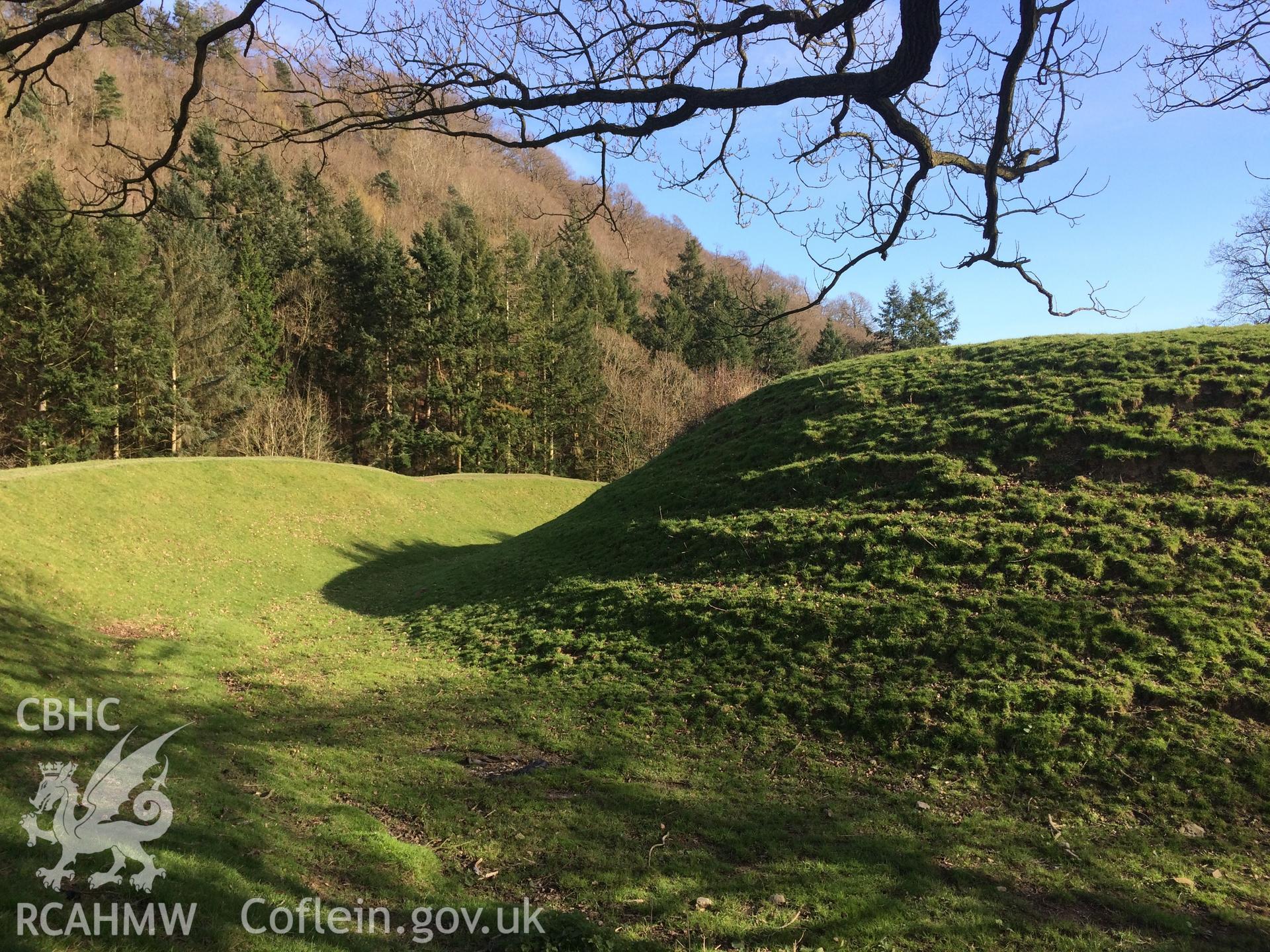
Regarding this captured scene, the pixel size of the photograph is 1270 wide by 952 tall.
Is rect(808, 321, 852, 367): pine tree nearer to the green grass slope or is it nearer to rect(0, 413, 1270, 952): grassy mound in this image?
rect(0, 413, 1270, 952): grassy mound

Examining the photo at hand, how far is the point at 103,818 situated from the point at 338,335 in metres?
41.0

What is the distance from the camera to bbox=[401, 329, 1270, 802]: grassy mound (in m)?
7.76

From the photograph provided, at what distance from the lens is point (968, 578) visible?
1045 centimetres

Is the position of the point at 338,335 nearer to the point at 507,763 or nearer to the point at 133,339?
the point at 133,339

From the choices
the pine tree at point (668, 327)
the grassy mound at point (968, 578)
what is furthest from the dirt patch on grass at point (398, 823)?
the pine tree at point (668, 327)

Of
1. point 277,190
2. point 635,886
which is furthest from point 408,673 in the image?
point 277,190

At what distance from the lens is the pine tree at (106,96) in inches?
1710

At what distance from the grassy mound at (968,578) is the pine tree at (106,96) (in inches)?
1896

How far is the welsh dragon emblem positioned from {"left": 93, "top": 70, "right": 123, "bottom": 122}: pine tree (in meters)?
54.3

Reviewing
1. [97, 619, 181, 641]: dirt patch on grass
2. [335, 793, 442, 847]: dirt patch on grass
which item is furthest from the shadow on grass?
[97, 619, 181, 641]: dirt patch on grass

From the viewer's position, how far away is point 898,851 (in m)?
5.75

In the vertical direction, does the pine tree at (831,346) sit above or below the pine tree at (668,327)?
below

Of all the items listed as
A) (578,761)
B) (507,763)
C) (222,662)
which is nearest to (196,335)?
(222,662)

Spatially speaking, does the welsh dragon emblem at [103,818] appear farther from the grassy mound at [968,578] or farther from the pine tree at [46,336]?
the pine tree at [46,336]
